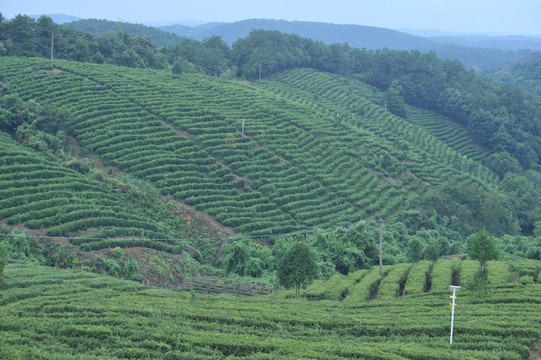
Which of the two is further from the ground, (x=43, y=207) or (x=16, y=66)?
(x=16, y=66)

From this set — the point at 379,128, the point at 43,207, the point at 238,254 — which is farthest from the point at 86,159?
the point at 379,128

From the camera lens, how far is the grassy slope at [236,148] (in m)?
44.7


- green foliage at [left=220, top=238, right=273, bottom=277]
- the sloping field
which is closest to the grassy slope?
green foliage at [left=220, top=238, right=273, bottom=277]

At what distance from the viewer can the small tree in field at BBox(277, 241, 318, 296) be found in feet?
91.9

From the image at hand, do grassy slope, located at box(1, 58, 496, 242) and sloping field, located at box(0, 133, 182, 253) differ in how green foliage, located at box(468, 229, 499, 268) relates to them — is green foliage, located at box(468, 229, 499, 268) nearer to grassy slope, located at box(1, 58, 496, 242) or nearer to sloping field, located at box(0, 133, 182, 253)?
grassy slope, located at box(1, 58, 496, 242)

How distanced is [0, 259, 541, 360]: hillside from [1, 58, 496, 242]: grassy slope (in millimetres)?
16989

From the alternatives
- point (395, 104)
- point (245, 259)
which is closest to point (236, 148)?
point (245, 259)

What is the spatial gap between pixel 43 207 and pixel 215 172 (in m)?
15.3

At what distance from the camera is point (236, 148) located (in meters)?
50.9

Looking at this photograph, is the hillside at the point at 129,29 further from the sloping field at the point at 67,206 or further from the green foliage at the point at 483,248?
the green foliage at the point at 483,248

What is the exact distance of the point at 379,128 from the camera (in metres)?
72.8

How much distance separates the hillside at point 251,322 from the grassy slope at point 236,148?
55.7 feet

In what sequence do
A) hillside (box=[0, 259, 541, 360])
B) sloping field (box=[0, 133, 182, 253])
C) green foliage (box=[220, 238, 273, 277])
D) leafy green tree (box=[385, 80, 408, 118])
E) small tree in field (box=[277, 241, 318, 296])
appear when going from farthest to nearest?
leafy green tree (box=[385, 80, 408, 118]), green foliage (box=[220, 238, 273, 277]), sloping field (box=[0, 133, 182, 253]), small tree in field (box=[277, 241, 318, 296]), hillside (box=[0, 259, 541, 360])

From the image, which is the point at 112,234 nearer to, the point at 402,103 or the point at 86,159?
the point at 86,159
